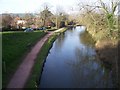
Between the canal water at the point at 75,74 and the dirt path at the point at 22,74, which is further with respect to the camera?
the canal water at the point at 75,74

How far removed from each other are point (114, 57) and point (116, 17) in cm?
1193

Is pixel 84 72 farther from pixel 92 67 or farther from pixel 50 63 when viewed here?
pixel 50 63

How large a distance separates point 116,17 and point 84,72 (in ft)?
49.0

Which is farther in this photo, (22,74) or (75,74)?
(75,74)

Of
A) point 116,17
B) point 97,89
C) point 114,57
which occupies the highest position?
point 116,17

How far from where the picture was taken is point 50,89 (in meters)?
15.3

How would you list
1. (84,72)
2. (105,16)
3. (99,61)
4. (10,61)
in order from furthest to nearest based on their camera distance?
1. (105,16)
2. (99,61)
3. (10,61)
4. (84,72)

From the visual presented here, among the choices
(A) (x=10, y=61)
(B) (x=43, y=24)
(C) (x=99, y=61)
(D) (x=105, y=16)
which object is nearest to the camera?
(A) (x=10, y=61)

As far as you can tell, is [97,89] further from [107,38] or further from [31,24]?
[31,24]

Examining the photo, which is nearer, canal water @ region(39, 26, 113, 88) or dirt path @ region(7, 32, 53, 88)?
dirt path @ region(7, 32, 53, 88)

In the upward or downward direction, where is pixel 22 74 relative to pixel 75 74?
upward

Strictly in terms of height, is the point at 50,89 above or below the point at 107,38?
below

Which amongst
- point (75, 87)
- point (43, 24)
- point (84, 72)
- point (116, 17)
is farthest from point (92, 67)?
point (43, 24)

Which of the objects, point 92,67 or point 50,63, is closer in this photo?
point 92,67
